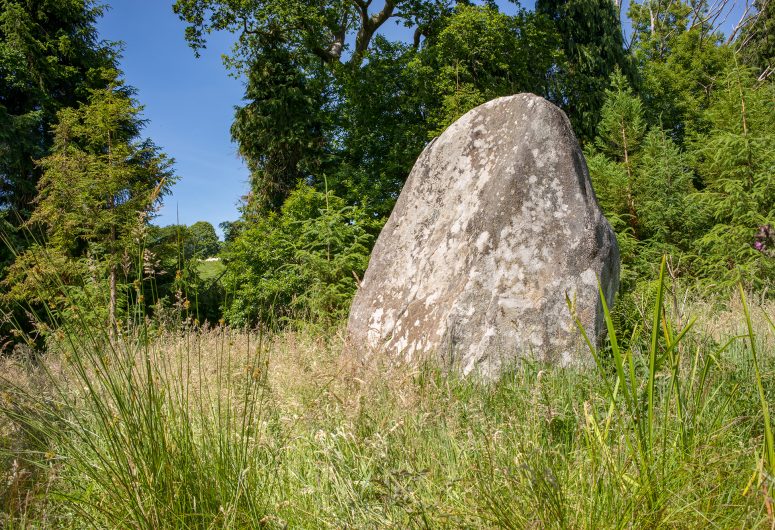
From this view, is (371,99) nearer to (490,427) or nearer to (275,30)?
(275,30)

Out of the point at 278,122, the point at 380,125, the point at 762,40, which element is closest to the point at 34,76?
the point at 278,122

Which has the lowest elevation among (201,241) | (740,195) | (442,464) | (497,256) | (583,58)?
(442,464)

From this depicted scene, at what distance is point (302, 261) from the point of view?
9539 millimetres

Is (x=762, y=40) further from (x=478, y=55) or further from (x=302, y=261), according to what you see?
(x=302, y=261)

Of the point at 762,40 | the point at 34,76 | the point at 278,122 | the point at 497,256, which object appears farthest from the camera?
the point at 762,40

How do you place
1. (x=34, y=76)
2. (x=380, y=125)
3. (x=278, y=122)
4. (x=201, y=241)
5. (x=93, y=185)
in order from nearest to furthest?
1. (x=201, y=241)
2. (x=93, y=185)
3. (x=34, y=76)
4. (x=278, y=122)
5. (x=380, y=125)

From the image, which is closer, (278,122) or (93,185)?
(93,185)

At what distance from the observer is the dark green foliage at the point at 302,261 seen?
319 inches

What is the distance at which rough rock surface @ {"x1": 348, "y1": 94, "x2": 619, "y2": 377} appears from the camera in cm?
393

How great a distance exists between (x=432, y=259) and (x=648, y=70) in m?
19.0

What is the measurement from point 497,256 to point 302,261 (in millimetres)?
5901

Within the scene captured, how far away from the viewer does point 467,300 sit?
4.04m

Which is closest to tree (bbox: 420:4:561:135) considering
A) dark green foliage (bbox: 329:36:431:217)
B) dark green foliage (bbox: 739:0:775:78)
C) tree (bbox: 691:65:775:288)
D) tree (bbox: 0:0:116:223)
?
dark green foliage (bbox: 329:36:431:217)

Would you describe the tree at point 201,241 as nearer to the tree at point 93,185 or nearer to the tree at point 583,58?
the tree at point 93,185
